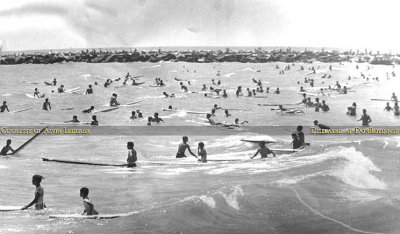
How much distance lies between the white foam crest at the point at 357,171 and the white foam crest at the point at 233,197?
7.28 feet

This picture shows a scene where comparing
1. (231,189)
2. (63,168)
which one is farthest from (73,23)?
(231,189)

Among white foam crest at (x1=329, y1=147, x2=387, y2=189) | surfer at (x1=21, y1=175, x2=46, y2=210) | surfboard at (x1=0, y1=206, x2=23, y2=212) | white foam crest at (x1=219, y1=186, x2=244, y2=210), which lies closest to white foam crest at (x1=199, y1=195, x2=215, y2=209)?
white foam crest at (x1=219, y1=186, x2=244, y2=210)

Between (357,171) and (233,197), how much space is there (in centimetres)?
338

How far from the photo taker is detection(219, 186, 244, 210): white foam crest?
7.95 m

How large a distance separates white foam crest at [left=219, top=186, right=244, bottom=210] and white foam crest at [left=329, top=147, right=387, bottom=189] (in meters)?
2.22

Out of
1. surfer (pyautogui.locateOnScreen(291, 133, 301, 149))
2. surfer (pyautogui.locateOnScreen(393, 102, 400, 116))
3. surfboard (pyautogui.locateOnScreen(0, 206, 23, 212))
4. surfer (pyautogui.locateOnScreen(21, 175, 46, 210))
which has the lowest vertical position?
surfboard (pyautogui.locateOnScreen(0, 206, 23, 212))

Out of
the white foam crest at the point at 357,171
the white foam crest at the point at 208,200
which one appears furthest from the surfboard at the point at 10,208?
the white foam crest at the point at 357,171

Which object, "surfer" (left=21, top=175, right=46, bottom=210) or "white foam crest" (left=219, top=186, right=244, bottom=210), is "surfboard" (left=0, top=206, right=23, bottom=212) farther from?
"white foam crest" (left=219, top=186, right=244, bottom=210)

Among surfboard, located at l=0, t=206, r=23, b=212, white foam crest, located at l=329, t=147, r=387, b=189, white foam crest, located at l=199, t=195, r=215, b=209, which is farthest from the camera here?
white foam crest, located at l=329, t=147, r=387, b=189

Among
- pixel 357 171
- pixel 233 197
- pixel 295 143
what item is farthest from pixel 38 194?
pixel 295 143

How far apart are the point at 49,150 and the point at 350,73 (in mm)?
32725

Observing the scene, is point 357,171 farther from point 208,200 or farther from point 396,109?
point 396,109

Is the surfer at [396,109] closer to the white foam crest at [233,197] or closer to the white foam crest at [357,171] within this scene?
the white foam crest at [357,171]

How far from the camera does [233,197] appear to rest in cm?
827
